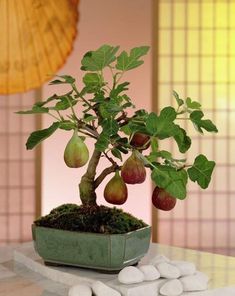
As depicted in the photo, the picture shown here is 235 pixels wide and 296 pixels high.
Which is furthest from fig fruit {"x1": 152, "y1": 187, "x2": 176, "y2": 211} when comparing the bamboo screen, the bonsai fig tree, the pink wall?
the pink wall

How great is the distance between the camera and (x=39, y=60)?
4301mm

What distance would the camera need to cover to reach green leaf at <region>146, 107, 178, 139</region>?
1.32 meters

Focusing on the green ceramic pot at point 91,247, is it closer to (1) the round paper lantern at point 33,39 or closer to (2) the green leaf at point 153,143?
(2) the green leaf at point 153,143

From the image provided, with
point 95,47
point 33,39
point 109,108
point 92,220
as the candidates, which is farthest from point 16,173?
point 109,108

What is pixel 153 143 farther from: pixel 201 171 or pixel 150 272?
pixel 150 272

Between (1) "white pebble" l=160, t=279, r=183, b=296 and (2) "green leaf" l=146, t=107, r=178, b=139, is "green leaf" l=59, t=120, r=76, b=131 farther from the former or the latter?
(1) "white pebble" l=160, t=279, r=183, b=296

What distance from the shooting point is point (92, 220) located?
56.8 inches

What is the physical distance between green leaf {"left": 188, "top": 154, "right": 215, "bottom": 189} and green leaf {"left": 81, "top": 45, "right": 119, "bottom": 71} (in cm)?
26

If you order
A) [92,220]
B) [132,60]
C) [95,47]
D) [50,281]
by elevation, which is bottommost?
[50,281]

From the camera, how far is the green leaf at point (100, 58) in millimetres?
1395

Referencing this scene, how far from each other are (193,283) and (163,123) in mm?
306

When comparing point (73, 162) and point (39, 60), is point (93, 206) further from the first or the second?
point (39, 60)

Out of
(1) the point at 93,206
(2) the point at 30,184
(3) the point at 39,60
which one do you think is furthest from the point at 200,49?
(1) the point at 93,206

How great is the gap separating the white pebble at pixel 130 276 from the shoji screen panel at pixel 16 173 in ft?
9.23
